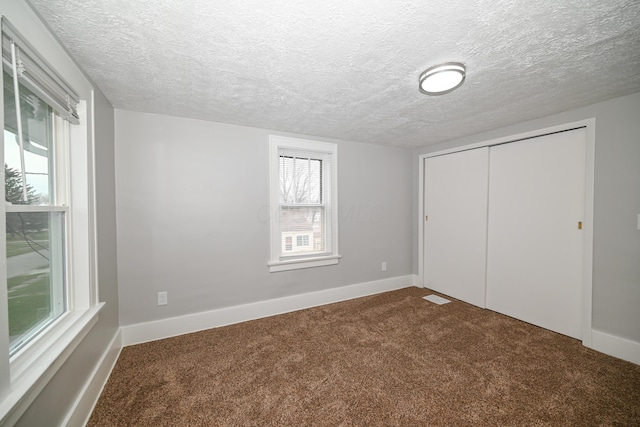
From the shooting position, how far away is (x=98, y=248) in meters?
1.80

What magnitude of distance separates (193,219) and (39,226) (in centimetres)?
123

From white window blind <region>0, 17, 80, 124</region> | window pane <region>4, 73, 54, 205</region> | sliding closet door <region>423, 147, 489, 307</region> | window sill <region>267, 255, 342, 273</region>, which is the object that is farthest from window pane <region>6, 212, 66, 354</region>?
sliding closet door <region>423, 147, 489, 307</region>

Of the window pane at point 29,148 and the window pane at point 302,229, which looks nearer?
the window pane at point 29,148

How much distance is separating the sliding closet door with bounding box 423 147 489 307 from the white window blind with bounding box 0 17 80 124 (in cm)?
399

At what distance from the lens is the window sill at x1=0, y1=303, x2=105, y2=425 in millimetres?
889

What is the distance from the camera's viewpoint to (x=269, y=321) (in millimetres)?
2768

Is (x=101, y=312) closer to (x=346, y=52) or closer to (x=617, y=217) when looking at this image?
(x=346, y=52)

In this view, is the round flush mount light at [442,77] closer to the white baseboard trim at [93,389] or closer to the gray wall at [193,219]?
the gray wall at [193,219]

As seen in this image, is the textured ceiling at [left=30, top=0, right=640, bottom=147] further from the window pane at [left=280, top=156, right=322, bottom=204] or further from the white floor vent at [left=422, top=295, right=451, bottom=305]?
the white floor vent at [left=422, top=295, right=451, bottom=305]

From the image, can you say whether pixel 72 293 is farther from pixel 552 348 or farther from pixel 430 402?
pixel 552 348

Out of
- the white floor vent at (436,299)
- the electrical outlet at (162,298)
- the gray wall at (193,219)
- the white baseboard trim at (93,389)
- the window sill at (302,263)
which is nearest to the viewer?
the white baseboard trim at (93,389)

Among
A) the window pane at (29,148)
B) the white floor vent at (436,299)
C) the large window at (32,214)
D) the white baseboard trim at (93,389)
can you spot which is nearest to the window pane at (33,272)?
the large window at (32,214)

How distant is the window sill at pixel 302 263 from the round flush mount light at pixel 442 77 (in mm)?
2250

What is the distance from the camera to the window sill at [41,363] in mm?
889
